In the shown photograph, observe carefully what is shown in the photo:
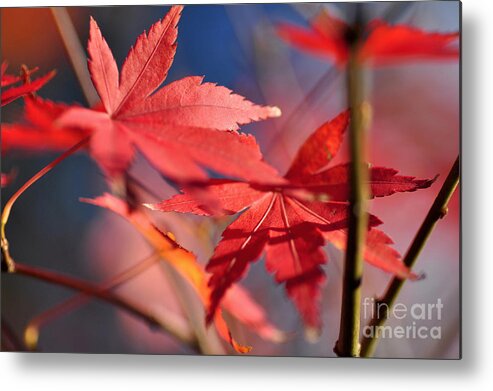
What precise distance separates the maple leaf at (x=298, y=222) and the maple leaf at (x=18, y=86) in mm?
245

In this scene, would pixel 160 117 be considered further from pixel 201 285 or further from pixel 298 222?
pixel 201 285

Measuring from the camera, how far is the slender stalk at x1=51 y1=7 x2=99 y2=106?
1106 mm

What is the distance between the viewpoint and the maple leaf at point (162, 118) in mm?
624

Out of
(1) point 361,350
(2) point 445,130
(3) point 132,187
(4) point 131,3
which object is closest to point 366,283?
(1) point 361,350

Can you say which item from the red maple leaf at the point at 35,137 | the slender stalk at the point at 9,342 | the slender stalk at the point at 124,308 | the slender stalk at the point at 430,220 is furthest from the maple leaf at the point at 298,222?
the slender stalk at the point at 9,342

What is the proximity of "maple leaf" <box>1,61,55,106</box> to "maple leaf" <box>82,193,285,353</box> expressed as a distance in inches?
7.3

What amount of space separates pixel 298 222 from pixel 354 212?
168 mm

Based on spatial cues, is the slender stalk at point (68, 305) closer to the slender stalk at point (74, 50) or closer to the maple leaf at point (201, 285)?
the maple leaf at point (201, 285)

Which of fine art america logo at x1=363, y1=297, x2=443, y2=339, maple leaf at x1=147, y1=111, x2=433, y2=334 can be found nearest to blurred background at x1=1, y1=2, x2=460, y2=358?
fine art america logo at x1=363, y1=297, x2=443, y2=339

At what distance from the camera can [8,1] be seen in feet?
3.66

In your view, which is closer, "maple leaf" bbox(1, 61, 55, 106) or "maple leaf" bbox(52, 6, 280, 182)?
"maple leaf" bbox(52, 6, 280, 182)

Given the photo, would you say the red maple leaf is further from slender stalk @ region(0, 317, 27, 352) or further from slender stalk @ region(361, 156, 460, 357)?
slender stalk @ region(361, 156, 460, 357)

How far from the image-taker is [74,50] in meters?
1.13

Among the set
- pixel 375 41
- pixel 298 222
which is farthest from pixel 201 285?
pixel 375 41
